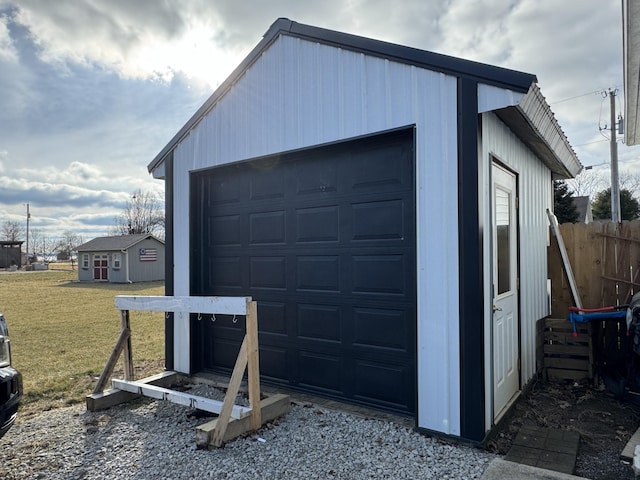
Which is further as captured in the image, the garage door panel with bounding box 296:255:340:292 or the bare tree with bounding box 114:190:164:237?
the bare tree with bounding box 114:190:164:237

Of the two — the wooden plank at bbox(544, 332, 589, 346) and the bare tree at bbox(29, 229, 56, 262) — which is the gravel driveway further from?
the bare tree at bbox(29, 229, 56, 262)

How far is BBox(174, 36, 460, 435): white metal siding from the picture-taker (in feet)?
10.1

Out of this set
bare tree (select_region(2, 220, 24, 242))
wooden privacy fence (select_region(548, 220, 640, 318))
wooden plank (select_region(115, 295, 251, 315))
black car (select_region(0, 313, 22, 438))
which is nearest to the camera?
black car (select_region(0, 313, 22, 438))

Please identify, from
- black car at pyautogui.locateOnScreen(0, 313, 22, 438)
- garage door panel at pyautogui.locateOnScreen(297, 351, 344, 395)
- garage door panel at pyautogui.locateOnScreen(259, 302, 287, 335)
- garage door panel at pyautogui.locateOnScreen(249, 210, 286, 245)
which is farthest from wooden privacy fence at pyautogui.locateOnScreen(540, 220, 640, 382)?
black car at pyautogui.locateOnScreen(0, 313, 22, 438)

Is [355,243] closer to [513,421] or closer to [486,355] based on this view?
[486,355]

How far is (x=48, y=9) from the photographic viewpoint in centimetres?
459

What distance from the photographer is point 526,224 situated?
457cm

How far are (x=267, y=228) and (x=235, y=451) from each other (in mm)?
2212

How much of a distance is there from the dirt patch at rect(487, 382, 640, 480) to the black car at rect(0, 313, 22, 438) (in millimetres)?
3258

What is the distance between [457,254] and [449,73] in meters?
1.38

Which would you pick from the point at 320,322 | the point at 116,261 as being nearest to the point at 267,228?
the point at 320,322

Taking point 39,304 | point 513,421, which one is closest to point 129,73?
point 513,421

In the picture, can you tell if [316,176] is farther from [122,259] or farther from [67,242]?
[67,242]

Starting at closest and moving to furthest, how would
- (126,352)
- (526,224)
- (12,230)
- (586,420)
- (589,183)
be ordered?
(586,420) < (126,352) < (526,224) < (589,183) < (12,230)
